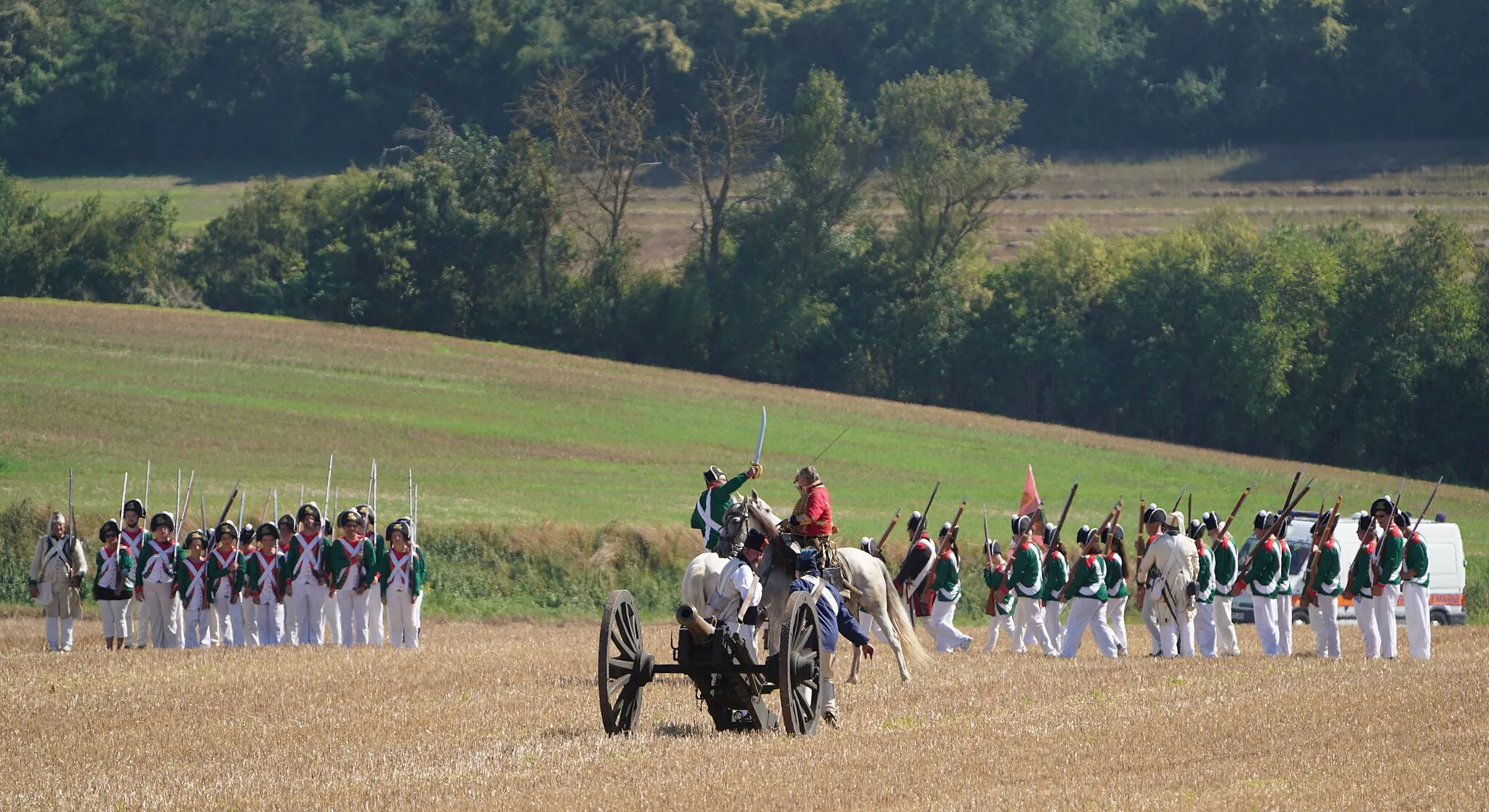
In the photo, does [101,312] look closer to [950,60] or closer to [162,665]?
[162,665]

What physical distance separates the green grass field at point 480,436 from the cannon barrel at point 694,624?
1907 cm

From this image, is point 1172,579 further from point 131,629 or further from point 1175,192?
point 1175,192

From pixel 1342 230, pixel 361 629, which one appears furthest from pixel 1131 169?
pixel 361 629

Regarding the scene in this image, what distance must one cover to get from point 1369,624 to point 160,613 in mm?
14509

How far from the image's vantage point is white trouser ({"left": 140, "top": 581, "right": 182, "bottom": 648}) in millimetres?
22438

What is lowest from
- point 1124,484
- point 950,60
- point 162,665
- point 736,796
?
point 1124,484

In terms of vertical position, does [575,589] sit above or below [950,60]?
below

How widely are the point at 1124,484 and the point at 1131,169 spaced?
48577mm

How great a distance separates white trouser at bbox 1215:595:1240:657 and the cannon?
9283 millimetres

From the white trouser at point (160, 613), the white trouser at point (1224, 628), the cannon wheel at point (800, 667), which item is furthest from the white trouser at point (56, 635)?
the white trouser at point (1224, 628)

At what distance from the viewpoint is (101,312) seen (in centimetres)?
5669

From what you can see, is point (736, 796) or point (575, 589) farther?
point (575, 589)

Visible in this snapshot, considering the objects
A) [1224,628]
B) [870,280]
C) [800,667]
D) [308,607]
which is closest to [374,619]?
[308,607]

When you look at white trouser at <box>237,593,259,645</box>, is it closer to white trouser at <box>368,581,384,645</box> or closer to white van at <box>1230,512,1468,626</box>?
white trouser at <box>368,581,384,645</box>
